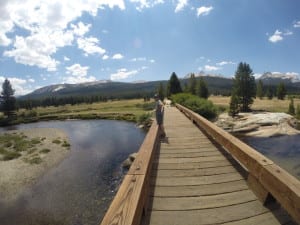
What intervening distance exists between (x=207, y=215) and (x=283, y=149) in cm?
1809

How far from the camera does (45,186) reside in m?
14.7

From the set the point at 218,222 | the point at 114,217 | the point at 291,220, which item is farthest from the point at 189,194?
the point at 114,217

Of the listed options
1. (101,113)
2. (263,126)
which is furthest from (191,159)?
(101,113)

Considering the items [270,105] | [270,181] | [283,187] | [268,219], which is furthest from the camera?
[270,105]

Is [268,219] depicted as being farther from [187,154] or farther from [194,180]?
[187,154]

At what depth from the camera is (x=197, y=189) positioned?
348 cm

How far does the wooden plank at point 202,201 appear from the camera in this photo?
9.84 feet

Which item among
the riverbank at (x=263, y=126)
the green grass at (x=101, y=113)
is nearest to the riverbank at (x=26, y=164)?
the riverbank at (x=263, y=126)

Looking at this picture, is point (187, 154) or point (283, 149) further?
point (283, 149)

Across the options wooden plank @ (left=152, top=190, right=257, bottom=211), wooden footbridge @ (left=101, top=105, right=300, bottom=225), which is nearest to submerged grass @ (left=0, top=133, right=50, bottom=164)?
wooden footbridge @ (left=101, top=105, right=300, bottom=225)

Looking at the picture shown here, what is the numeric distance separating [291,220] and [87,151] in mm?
22040

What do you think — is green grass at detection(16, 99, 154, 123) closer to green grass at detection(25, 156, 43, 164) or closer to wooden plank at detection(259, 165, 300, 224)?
green grass at detection(25, 156, 43, 164)

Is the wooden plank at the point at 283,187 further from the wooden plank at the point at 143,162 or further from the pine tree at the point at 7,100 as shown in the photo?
the pine tree at the point at 7,100

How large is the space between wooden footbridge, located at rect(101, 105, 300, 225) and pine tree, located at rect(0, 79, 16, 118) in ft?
252
